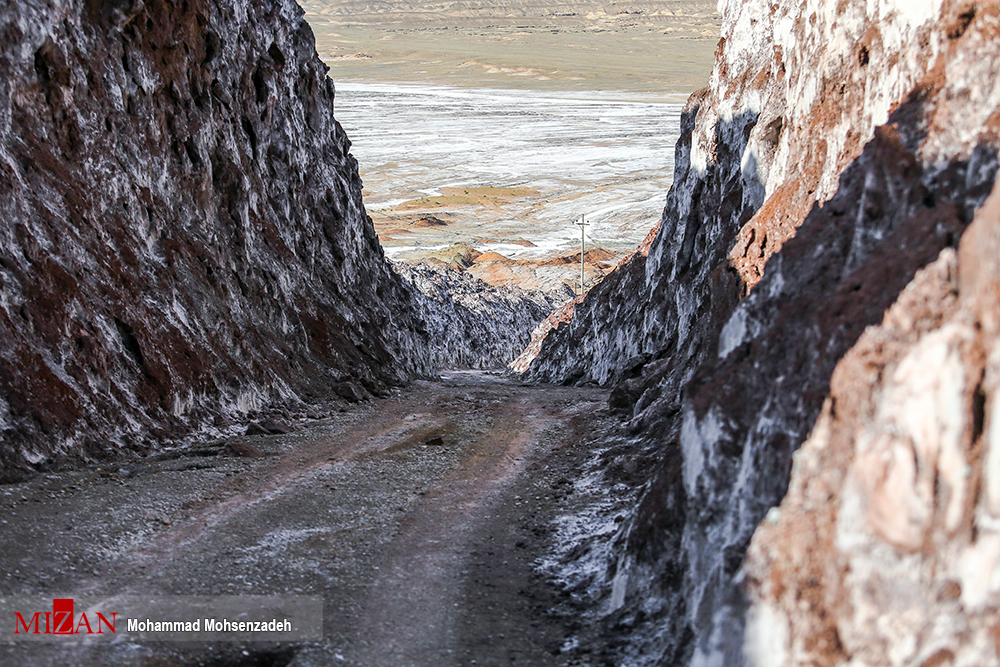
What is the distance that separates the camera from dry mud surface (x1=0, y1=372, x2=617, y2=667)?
29.1ft

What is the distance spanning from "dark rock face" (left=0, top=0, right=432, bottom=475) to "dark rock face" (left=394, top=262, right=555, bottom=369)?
20.9m

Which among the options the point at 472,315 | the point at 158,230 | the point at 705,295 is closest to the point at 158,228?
the point at 158,230

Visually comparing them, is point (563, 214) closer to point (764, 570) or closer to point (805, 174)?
point (805, 174)

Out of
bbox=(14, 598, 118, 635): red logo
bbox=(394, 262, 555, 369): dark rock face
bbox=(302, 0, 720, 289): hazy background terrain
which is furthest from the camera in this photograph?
bbox=(302, 0, 720, 289): hazy background terrain

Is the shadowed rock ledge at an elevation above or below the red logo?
above

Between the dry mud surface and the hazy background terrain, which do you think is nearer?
the dry mud surface

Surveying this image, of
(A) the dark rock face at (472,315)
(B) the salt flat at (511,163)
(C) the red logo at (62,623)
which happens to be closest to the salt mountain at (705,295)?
(C) the red logo at (62,623)

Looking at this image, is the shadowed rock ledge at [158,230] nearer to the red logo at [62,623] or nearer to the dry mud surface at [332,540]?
the dry mud surface at [332,540]

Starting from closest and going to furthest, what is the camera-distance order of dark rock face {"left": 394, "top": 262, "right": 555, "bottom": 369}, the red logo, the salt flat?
the red logo, dark rock face {"left": 394, "top": 262, "right": 555, "bottom": 369}, the salt flat

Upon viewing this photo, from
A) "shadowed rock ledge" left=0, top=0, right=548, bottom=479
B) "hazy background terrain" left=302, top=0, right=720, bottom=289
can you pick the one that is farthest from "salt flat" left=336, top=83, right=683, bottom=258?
"shadowed rock ledge" left=0, top=0, right=548, bottom=479

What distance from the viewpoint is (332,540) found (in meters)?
11.5

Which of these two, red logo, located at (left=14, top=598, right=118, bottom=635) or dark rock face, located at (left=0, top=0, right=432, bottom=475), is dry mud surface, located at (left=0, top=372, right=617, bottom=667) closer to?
red logo, located at (left=14, top=598, right=118, bottom=635)

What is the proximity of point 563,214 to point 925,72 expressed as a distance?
3090 inches

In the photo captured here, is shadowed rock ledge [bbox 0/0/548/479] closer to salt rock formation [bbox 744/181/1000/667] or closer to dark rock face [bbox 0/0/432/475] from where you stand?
dark rock face [bbox 0/0/432/475]
